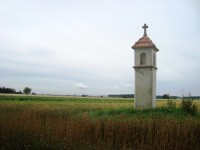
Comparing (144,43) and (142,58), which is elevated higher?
(144,43)

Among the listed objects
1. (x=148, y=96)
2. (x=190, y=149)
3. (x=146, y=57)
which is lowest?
(x=190, y=149)

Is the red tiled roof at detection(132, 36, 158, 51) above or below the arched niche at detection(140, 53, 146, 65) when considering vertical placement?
above

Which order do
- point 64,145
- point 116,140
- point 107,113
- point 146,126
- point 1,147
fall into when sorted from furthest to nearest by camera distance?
point 107,113, point 146,126, point 116,140, point 64,145, point 1,147

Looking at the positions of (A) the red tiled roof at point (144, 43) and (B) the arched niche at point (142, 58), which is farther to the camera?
(B) the arched niche at point (142, 58)

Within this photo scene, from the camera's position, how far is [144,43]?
60.8 ft

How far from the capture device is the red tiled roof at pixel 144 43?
18.2 m

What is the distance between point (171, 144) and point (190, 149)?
0.67 m

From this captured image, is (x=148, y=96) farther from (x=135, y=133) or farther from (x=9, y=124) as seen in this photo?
(x=9, y=124)

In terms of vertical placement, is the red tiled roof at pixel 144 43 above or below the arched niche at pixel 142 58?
above

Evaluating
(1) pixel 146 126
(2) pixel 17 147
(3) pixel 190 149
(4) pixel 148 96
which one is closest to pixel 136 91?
(4) pixel 148 96

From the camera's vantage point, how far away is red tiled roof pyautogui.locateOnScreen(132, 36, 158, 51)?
1820cm

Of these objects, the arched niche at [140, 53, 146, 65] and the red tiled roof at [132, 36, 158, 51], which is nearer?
the red tiled roof at [132, 36, 158, 51]

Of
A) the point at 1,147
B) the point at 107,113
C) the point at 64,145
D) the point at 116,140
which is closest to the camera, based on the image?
the point at 1,147

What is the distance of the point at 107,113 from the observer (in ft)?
57.2
